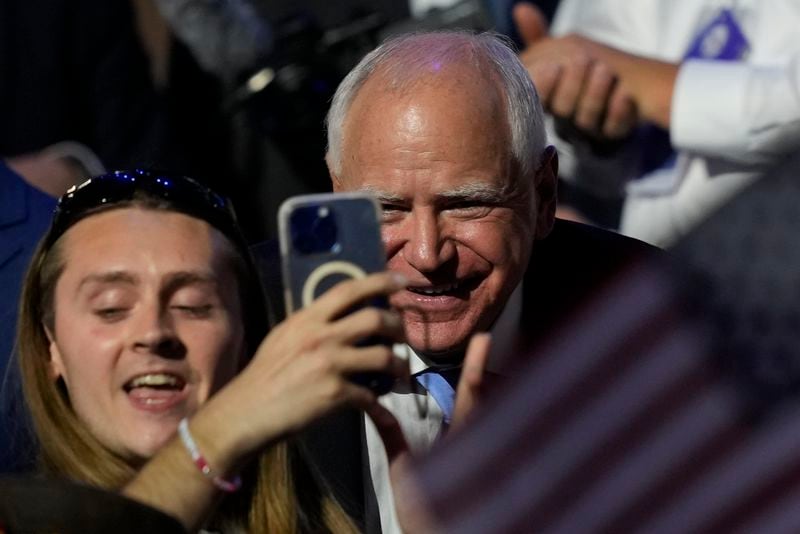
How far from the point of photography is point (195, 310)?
234cm

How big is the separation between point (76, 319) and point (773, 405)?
95cm

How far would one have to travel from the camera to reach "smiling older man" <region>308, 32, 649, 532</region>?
102 inches

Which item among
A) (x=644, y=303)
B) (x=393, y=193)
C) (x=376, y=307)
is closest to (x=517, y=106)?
(x=393, y=193)

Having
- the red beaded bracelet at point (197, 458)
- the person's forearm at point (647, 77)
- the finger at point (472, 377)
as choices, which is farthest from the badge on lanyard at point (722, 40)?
the red beaded bracelet at point (197, 458)

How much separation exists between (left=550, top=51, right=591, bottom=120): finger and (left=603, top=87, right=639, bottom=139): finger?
71 mm

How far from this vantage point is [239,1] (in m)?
4.27

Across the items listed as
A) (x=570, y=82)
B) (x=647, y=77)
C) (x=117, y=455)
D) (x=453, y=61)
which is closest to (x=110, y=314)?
(x=117, y=455)

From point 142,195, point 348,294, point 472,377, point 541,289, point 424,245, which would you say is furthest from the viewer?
point 541,289

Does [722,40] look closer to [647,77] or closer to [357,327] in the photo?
[647,77]

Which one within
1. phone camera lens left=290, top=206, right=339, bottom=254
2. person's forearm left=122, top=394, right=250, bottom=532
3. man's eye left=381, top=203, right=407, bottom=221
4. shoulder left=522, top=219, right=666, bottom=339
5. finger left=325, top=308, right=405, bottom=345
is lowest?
shoulder left=522, top=219, right=666, bottom=339

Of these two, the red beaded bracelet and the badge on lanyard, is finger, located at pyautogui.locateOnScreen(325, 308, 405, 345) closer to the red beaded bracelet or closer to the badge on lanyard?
the red beaded bracelet

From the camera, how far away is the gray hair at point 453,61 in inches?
105

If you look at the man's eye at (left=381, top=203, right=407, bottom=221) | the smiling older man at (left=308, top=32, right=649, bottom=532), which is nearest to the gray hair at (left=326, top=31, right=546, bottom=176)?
the smiling older man at (left=308, top=32, right=649, bottom=532)

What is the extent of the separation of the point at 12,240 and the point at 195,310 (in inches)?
29.5
